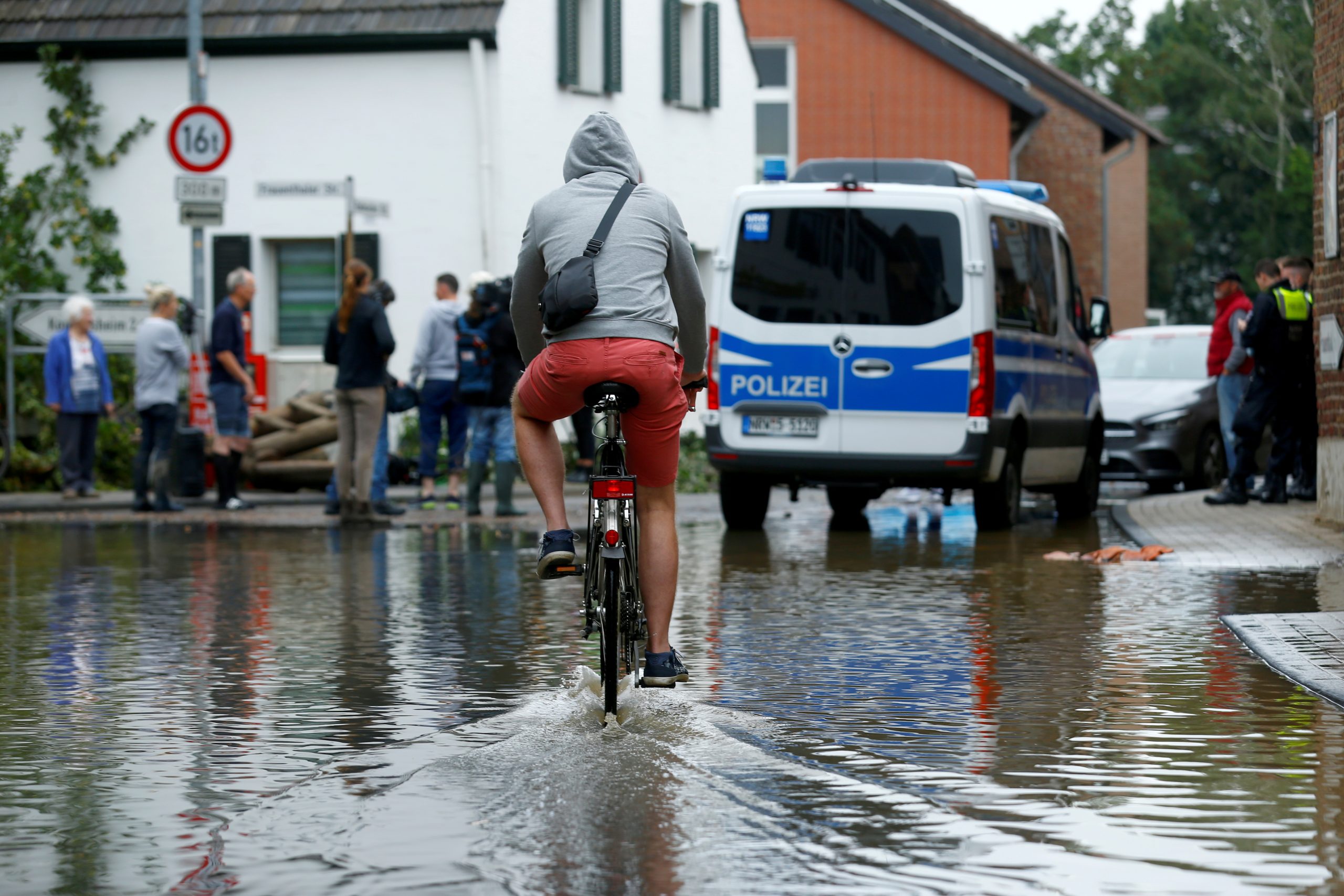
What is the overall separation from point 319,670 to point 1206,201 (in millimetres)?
79551

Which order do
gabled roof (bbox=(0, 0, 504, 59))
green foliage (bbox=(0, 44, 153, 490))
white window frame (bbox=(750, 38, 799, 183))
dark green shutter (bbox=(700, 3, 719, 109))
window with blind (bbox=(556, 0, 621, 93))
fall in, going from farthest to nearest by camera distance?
1. white window frame (bbox=(750, 38, 799, 183))
2. dark green shutter (bbox=(700, 3, 719, 109))
3. window with blind (bbox=(556, 0, 621, 93))
4. gabled roof (bbox=(0, 0, 504, 59))
5. green foliage (bbox=(0, 44, 153, 490))

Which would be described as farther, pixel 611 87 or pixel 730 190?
pixel 730 190

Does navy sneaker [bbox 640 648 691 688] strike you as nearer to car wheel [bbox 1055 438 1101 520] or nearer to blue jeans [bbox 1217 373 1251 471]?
car wheel [bbox 1055 438 1101 520]

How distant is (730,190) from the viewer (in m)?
31.1

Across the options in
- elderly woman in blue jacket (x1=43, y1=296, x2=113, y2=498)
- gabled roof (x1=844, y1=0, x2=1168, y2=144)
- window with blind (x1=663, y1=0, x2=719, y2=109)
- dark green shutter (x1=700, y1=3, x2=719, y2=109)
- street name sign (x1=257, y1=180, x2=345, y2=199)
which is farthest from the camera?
gabled roof (x1=844, y1=0, x2=1168, y2=144)

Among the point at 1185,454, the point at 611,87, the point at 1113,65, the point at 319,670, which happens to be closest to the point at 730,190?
the point at 611,87

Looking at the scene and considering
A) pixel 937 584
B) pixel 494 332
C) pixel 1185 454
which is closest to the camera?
pixel 937 584

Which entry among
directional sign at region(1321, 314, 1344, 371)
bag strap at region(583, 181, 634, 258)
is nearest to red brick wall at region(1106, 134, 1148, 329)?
directional sign at region(1321, 314, 1344, 371)

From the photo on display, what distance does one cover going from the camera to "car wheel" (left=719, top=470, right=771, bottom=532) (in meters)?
15.2

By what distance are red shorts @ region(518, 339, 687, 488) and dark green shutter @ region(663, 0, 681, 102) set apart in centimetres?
2305

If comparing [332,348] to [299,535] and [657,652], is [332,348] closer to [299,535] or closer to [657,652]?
[299,535]

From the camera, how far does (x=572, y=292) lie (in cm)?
640

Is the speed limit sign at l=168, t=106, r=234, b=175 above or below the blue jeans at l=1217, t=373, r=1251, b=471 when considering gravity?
above

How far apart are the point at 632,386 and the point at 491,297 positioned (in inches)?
413
